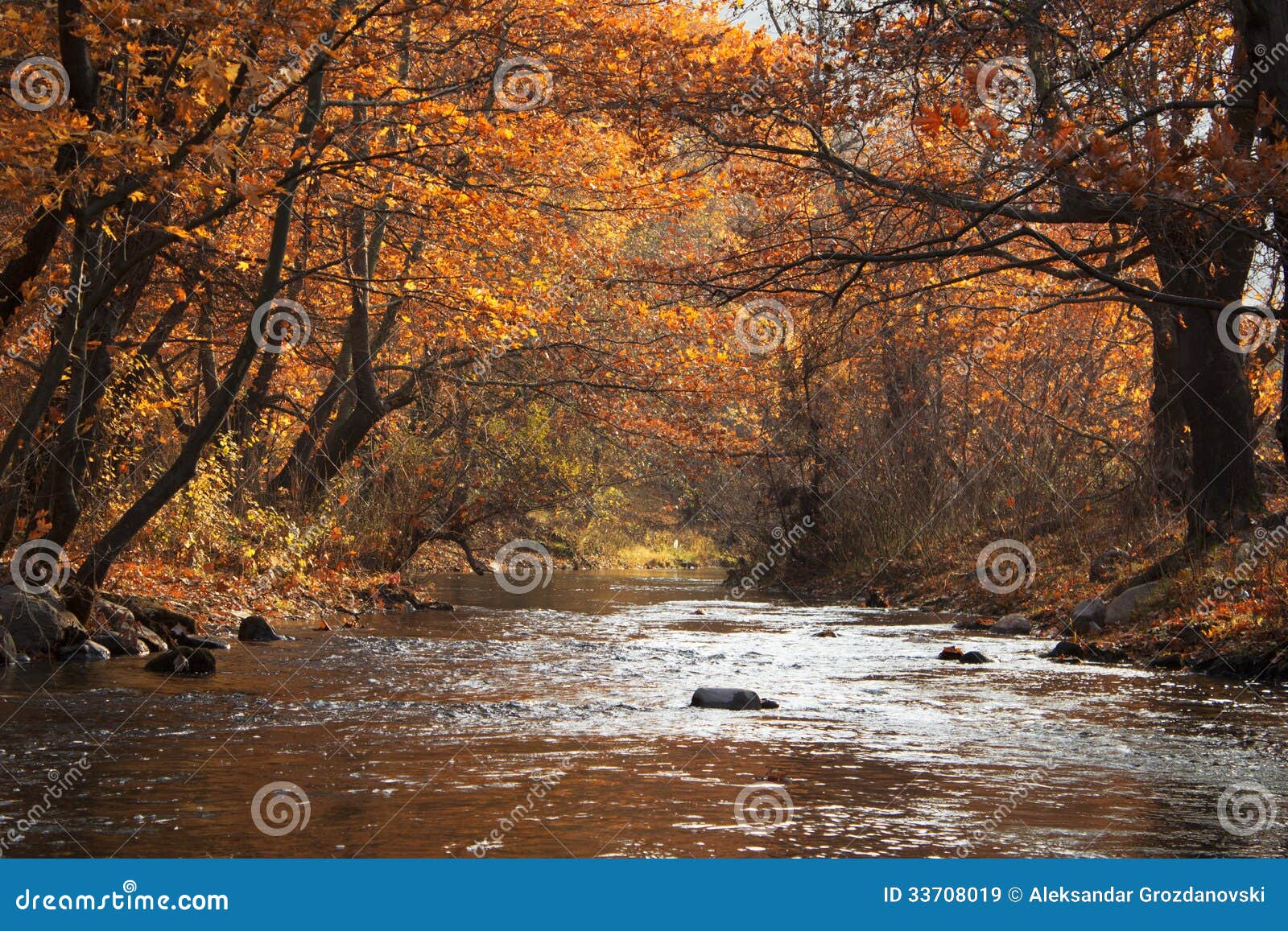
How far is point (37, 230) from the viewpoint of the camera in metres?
9.99

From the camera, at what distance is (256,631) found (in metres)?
13.4

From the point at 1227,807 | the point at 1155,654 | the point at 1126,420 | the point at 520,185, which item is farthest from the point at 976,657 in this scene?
the point at 1126,420

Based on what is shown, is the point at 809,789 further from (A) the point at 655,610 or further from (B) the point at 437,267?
(A) the point at 655,610

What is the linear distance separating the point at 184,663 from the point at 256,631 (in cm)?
271

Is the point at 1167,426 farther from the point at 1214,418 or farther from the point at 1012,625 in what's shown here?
the point at 1012,625

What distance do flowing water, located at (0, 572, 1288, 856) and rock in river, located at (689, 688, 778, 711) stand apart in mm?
180

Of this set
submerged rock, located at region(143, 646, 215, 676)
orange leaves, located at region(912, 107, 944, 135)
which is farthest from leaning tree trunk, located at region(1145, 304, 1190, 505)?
submerged rock, located at region(143, 646, 215, 676)

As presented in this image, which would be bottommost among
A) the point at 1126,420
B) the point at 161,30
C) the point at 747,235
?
the point at 1126,420

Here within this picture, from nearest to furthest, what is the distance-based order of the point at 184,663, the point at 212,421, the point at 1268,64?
the point at 1268,64 → the point at 184,663 → the point at 212,421

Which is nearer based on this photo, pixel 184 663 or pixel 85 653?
pixel 184 663

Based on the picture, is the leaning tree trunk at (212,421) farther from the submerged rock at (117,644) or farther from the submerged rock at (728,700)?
the submerged rock at (728,700)

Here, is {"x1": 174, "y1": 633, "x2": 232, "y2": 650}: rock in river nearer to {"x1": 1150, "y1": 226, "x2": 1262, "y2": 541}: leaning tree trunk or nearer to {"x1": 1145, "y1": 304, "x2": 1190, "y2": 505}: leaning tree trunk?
{"x1": 1150, "y1": 226, "x2": 1262, "y2": 541}: leaning tree trunk

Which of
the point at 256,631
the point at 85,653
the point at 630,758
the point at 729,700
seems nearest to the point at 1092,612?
the point at 729,700

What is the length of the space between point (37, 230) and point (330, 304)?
929cm
